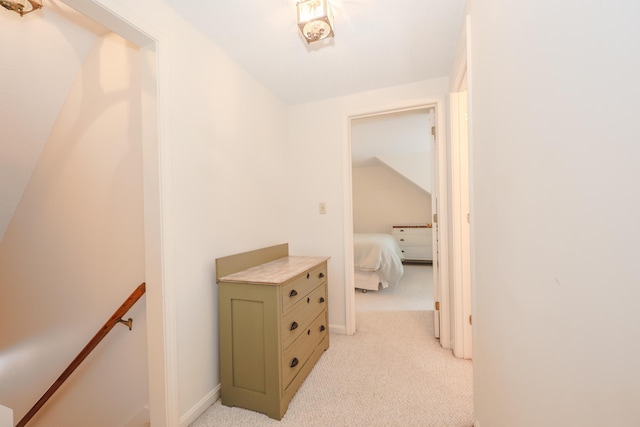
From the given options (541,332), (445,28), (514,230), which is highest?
(445,28)

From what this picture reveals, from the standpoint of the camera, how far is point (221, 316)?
152 centimetres

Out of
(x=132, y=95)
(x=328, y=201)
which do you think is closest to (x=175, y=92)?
(x=132, y=95)

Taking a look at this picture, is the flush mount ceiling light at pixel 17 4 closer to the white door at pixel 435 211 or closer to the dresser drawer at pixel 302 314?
the dresser drawer at pixel 302 314

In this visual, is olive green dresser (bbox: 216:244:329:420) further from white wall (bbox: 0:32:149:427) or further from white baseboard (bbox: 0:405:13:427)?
white baseboard (bbox: 0:405:13:427)

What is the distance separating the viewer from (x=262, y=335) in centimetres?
142

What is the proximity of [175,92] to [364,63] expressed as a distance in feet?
4.39

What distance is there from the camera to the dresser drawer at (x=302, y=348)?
57.0 inches

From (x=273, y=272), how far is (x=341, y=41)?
1.60 m

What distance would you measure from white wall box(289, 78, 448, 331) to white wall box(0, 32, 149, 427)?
4.36ft

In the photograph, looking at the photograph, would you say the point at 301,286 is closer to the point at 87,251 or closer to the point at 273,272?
the point at 273,272

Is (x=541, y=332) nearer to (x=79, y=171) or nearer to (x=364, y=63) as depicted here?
(x=364, y=63)

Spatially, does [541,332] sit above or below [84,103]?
below

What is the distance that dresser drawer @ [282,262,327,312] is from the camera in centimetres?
146

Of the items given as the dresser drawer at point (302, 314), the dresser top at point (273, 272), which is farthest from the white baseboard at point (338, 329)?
the dresser top at point (273, 272)
